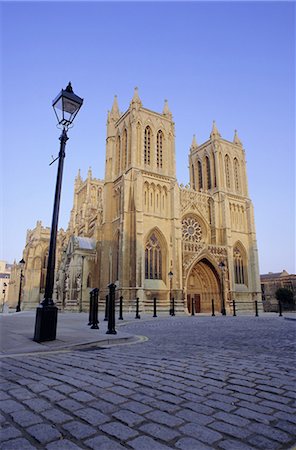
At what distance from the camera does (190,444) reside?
181 centimetres

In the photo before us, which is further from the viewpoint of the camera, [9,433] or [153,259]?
[153,259]

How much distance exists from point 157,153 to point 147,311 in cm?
1717

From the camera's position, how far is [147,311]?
2648cm

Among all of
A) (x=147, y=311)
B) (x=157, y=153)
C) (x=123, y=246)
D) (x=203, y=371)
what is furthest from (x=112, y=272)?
(x=203, y=371)

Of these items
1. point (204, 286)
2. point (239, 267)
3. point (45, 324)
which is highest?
point (239, 267)

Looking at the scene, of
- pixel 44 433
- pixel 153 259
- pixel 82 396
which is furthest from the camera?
pixel 153 259

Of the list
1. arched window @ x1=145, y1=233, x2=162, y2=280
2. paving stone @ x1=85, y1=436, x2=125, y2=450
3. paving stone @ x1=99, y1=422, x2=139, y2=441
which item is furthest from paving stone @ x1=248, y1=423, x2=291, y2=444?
arched window @ x1=145, y1=233, x2=162, y2=280

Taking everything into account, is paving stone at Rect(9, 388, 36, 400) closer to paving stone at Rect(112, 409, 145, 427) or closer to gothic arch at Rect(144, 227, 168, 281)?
paving stone at Rect(112, 409, 145, 427)

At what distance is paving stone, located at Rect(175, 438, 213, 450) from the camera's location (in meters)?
1.77

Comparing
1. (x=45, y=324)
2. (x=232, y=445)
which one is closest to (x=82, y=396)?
(x=232, y=445)

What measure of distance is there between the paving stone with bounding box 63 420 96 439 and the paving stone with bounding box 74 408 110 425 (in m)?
0.08

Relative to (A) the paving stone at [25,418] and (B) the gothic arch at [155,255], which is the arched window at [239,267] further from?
(A) the paving stone at [25,418]

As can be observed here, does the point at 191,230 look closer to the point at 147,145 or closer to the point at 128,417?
the point at 147,145

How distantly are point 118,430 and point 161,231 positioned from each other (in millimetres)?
27975
